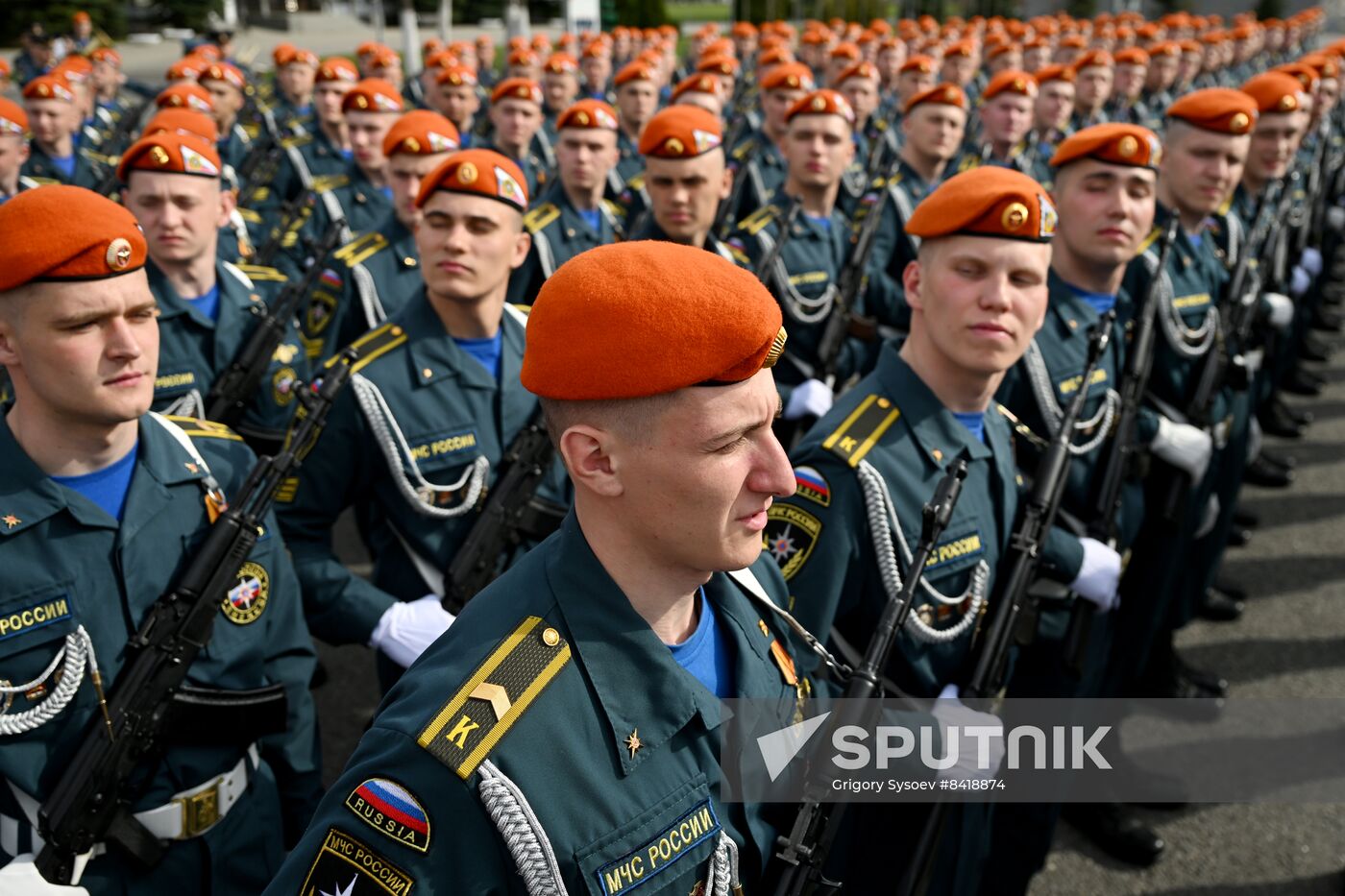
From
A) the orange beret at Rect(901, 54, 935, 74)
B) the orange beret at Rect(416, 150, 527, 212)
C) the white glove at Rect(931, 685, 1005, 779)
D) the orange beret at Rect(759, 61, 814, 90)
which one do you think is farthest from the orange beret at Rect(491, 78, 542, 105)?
the white glove at Rect(931, 685, 1005, 779)

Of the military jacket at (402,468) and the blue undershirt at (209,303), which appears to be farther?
the blue undershirt at (209,303)

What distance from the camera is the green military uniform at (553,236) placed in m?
6.18

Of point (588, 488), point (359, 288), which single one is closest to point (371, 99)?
point (359, 288)

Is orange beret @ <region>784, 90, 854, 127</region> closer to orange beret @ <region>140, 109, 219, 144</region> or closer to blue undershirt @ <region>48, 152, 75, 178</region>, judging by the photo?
orange beret @ <region>140, 109, 219, 144</region>

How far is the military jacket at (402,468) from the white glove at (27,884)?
1140 mm

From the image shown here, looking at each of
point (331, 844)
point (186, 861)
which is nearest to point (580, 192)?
point (186, 861)

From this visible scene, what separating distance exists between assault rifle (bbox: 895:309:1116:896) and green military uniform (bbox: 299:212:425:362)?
340cm

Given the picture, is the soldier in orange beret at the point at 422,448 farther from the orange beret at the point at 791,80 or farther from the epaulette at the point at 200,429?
the orange beret at the point at 791,80

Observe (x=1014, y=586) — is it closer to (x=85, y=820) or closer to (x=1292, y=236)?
(x=85, y=820)

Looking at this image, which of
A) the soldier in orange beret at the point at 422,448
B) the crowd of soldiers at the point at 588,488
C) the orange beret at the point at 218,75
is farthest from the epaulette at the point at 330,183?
the soldier in orange beret at the point at 422,448

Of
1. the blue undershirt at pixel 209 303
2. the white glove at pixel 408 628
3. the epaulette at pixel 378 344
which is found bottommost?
the white glove at pixel 408 628

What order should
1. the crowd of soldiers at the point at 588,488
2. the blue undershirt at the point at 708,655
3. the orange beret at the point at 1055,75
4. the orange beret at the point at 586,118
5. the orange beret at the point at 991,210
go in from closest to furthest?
the crowd of soldiers at the point at 588,488, the blue undershirt at the point at 708,655, the orange beret at the point at 991,210, the orange beret at the point at 586,118, the orange beret at the point at 1055,75

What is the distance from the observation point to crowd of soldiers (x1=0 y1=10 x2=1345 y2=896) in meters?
1.70

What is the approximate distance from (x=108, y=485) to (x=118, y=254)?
55 centimetres
